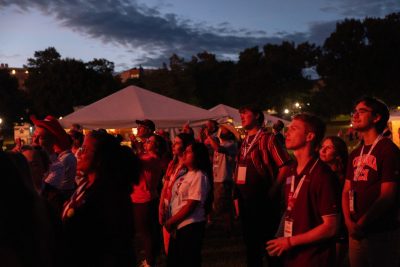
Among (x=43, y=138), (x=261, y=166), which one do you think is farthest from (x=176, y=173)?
(x=43, y=138)

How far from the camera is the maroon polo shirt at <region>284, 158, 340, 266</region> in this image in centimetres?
322

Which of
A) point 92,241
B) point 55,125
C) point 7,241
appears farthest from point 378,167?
point 55,125

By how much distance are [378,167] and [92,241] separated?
231 cm

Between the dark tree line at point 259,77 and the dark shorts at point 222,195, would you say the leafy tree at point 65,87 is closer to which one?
the dark tree line at point 259,77

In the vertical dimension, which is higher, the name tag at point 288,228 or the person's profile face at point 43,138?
the person's profile face at point 43,138

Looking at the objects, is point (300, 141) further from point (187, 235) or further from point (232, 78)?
point (232, 78)

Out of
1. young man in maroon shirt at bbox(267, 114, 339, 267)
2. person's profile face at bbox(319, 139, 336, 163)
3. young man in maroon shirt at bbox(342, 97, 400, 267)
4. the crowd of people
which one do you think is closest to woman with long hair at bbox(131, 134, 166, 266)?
the crowd of people

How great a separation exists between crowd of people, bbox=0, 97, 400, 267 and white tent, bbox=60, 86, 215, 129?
776cm

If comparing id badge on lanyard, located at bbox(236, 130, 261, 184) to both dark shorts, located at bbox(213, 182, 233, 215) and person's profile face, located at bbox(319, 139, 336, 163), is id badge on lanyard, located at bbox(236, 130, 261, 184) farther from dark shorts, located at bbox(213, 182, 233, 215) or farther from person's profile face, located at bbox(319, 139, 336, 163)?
dark shorts, located at bbox(213, 182, 233, 215)

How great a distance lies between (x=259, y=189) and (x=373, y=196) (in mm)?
1902

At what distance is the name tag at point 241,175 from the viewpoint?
18.5ft

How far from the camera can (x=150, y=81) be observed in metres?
57.6

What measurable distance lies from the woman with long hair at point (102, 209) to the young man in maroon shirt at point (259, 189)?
267cm

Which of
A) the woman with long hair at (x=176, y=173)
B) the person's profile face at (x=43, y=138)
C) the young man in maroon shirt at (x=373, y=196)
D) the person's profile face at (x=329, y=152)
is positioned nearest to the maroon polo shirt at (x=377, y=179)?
the young man in maroon shirt at (x=373, y=196)
